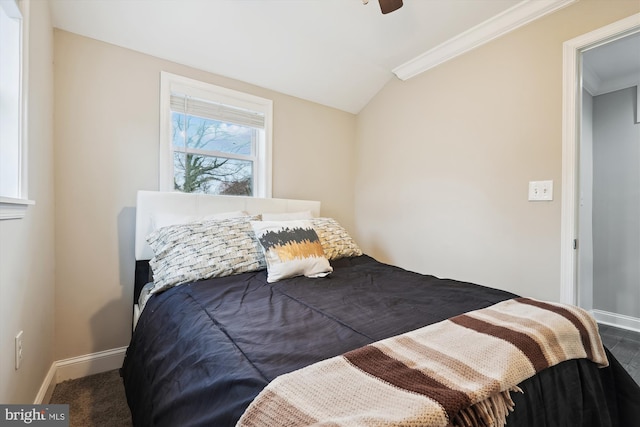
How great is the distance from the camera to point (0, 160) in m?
1.10

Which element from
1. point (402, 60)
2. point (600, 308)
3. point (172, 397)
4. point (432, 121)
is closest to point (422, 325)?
point (172, 397)

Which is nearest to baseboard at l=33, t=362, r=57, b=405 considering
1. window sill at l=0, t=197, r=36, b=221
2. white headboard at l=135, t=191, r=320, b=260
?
white headboard at l=135, t=191, r=320, b=260

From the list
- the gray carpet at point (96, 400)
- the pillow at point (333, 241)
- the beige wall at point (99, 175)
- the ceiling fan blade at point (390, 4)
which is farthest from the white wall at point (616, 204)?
the gray carpet at point (96, 400)

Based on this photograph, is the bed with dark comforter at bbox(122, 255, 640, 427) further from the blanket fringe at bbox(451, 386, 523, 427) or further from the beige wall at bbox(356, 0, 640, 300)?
the beige wall at bbox(356, 0, 640, 300)

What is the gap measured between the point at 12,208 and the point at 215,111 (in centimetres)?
153

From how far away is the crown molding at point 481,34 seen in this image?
1.73 meters

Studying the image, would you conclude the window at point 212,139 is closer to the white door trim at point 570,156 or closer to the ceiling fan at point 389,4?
the ceiling fan at point 389,4

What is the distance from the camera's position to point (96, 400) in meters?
1.63

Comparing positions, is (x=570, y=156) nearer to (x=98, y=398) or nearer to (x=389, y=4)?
(x=389, y=4)

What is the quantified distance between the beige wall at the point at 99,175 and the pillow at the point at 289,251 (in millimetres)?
987

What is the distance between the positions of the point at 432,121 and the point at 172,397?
240 cm

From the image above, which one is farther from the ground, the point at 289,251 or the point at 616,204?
the point at 616,204

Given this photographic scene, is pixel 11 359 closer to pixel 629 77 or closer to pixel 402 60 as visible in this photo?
pixel 402 60

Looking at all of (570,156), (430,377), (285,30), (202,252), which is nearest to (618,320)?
(570,156)
